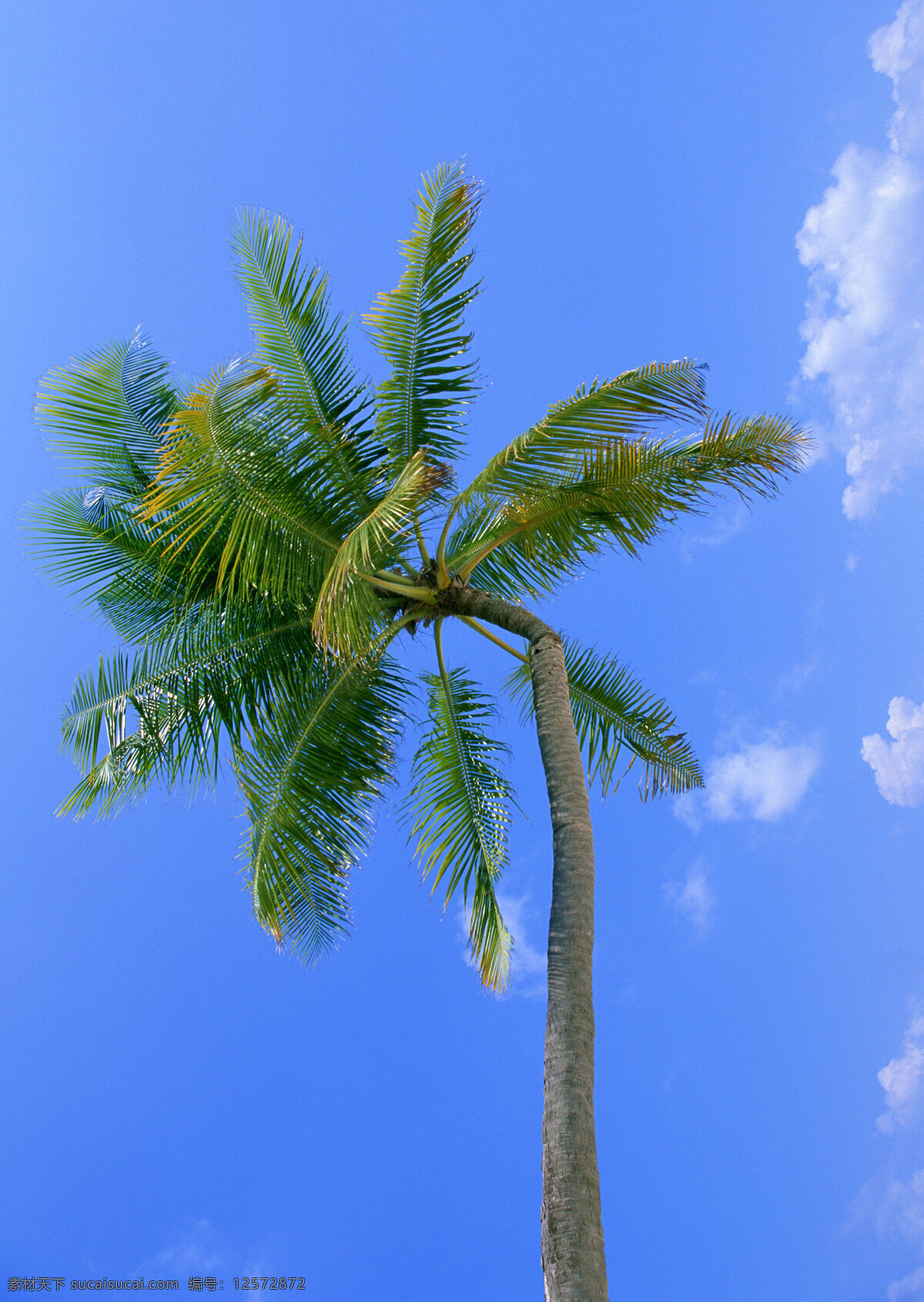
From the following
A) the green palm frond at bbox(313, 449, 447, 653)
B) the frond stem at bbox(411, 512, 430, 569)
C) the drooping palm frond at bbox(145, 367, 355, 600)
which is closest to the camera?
the green palm frond at bbox(313, 449, 447, 653)

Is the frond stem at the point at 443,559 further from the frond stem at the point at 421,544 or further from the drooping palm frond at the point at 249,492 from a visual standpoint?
the drooping palm frond at the point at 249,492

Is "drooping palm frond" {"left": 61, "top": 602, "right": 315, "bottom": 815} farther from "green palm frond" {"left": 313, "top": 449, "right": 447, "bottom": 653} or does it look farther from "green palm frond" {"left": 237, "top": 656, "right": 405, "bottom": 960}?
"green palm frond" {"left": 313, "top": 449, "right": 447, "bottom": 653}

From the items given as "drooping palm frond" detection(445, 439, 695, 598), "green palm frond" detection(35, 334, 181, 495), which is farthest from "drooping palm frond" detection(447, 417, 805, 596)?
"green palm frond" detection(35, 334, 181, 495)

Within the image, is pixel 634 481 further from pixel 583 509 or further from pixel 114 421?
pixel 114 421

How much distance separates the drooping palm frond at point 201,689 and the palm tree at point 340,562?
23mm

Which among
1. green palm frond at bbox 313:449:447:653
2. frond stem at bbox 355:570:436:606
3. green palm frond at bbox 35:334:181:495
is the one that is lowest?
green palm frond at bbox 313:449:447:653

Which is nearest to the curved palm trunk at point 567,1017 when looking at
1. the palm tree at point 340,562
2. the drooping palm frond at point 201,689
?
the palm tree at point 340,562

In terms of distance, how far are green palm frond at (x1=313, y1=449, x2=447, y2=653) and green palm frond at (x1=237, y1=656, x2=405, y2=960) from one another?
54.9 inches

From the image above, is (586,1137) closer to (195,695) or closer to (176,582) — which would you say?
(195,695)

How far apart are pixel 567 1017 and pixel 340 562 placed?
2.97 metres

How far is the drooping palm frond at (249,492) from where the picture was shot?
692 cm

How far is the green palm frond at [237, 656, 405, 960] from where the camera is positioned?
28.9 ft

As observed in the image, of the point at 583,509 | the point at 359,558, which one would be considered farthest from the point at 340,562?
the point at 583,509

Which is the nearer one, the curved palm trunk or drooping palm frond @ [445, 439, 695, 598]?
the curved palm trunk
